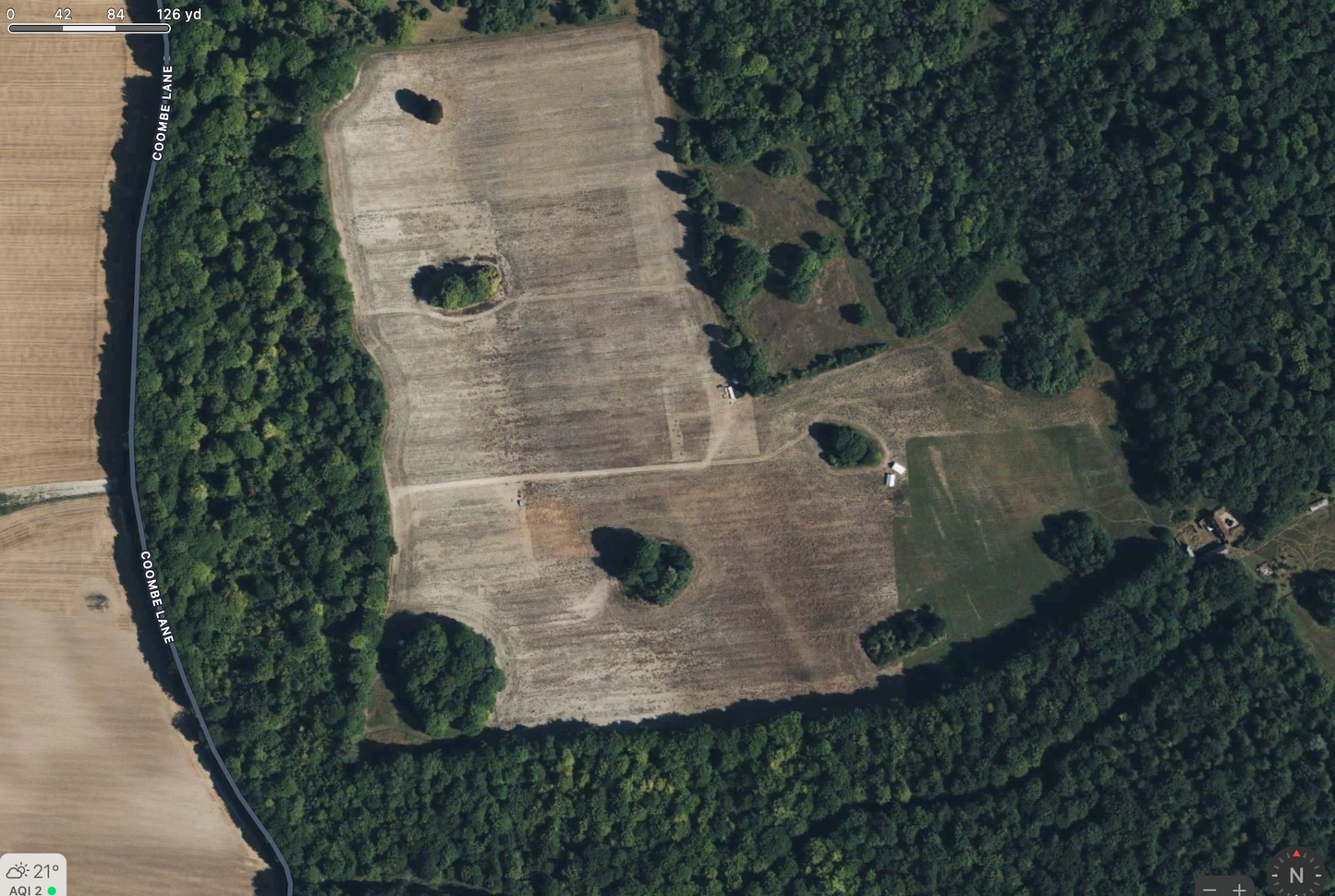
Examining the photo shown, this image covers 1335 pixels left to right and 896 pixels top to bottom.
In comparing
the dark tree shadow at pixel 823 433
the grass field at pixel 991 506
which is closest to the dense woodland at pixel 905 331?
the grass field at pixel 991 506

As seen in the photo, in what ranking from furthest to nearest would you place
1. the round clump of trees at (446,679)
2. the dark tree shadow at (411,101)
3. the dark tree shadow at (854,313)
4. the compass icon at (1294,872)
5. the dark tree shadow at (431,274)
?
the dark tree shadow at (411,101) → the dark tree shadow at (431,274) → the dark tree shadow at (854,313) → the round clump of trees at (446,679) → the compass icon at (1294,872)

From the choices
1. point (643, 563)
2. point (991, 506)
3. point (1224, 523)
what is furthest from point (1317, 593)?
point (643, 563)

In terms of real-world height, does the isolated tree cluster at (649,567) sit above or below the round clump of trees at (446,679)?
above

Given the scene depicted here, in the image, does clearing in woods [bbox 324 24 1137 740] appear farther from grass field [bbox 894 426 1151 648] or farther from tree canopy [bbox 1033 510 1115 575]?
tree canopy [bbox 1033 510 1115 575]

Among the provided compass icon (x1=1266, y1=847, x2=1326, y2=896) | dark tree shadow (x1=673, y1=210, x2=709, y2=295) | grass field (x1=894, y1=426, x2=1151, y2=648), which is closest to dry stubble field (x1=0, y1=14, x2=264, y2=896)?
dark tree shadow (x1=673, y1=210, x2=709, y2=295)

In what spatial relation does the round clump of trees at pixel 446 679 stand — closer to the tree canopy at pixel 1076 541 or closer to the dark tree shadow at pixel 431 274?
the dark tree shadow at pixel 431 274

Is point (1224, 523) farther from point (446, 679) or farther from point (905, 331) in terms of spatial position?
point (446, 679)

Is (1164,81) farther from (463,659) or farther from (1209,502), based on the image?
(463,659)
